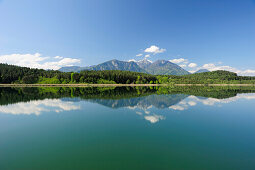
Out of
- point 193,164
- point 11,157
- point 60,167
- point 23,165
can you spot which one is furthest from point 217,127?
point 11,157

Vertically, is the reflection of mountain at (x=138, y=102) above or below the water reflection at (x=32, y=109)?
above

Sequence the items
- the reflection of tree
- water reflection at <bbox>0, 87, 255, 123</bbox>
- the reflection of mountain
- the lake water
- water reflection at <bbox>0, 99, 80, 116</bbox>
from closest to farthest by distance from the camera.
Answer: the lake water
water reflection at <bbox>0, 99, 80, 116</bbox>
water reflection at <bbox>0, 87, 255, 123</bbox>
the reflection of mountain
the reflection of tree

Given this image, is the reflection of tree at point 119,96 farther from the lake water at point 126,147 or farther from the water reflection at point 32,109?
the lake water at point 126,147

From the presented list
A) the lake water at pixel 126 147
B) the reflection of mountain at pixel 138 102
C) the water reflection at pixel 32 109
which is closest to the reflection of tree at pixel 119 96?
the reflection of mountain at pixel 138 102

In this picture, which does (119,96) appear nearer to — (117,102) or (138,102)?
(117,102)

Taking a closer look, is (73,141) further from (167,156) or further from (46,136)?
(167,156)

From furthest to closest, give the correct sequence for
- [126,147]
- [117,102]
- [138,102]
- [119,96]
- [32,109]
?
[119,96], [117,102], [138,102], [32,109], [126,147]

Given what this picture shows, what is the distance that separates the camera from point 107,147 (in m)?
10.8

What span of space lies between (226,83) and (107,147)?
21706 cm

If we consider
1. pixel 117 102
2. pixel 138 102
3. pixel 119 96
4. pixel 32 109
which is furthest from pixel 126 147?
pixel 119 96

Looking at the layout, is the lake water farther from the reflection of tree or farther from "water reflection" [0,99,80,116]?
the reflection of tree

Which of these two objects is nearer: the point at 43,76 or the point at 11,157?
the point at 11,157

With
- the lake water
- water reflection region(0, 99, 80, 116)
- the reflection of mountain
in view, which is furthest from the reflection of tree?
the lake water

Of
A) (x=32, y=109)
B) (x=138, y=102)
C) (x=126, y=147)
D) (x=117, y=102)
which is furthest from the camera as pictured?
(x=117, y=102)
